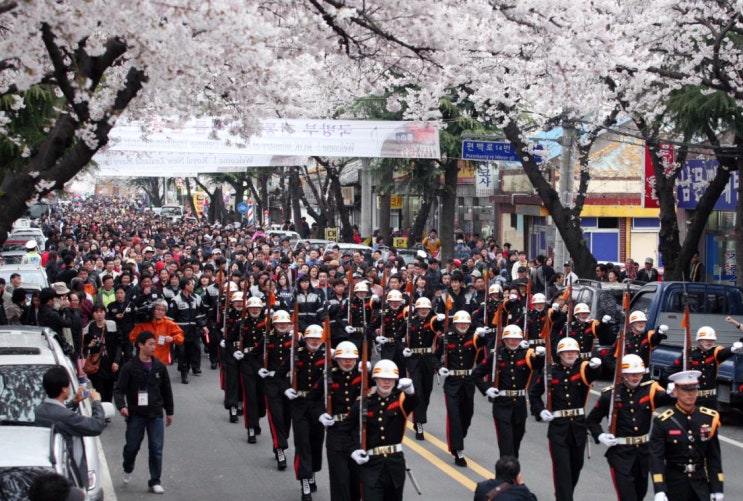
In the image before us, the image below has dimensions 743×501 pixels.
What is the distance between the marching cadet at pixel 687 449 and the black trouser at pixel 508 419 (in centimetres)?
317

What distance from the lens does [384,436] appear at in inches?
361

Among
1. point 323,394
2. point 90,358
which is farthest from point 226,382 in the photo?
point 323,394

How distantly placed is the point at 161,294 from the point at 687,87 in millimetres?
9368

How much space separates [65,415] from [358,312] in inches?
361

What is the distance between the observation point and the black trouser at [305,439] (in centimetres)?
1092

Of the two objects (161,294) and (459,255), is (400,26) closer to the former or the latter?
(161,294)

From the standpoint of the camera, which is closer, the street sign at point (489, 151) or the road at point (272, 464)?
the road at point (272, 464)

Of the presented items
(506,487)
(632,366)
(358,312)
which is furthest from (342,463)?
(358,312)

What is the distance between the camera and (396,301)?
15938 mm

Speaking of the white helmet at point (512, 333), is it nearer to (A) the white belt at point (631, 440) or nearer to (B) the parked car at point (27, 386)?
(A) the white belt at point (631, 440)

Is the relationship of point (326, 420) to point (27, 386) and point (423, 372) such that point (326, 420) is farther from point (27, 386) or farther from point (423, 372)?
point (423, 372)

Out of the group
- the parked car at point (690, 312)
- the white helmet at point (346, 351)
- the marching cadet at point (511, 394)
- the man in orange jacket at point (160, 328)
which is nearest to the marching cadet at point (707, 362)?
the marching cadet at point (511, 394)

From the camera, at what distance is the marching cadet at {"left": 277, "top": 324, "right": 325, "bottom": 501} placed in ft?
36.4

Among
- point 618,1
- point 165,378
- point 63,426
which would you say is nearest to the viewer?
point 63,426
